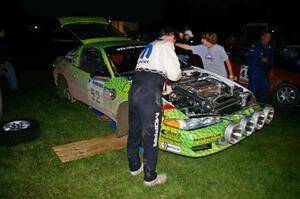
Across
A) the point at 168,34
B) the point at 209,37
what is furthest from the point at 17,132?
the point at 209,37

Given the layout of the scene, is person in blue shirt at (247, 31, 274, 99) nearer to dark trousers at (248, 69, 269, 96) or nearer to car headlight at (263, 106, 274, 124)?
dark trousers at (248, 69, 269, 96)

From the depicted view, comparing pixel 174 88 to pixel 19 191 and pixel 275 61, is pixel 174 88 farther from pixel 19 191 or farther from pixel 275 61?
pixel 275 61

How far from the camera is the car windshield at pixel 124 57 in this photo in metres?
5.10

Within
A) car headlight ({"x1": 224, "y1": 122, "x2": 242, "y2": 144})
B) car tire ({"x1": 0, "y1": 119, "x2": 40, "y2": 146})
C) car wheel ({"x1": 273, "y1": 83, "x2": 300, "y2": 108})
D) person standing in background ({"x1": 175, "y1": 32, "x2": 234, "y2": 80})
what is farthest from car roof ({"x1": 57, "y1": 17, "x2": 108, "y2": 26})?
car wheel ({"x1": 273, "y1": 83, "x2": 300, "y2": 108})

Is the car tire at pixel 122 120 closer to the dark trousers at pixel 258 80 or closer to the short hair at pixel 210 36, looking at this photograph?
the short hair at pixel 210 36

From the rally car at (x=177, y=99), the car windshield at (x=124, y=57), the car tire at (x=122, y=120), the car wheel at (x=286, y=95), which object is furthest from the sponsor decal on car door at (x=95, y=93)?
the car wheel at (x=286, y=95)

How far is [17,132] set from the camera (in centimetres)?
464

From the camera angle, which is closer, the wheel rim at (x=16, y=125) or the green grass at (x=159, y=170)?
the green grass at (x=159, y=170)

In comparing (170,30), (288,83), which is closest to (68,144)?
(170,30)

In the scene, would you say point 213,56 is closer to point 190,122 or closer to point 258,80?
point 258,80

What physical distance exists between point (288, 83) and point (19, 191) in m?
6.42

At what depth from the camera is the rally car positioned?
3.86 meters

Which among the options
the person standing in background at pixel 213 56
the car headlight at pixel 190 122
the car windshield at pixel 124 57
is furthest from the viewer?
the person standing in background at pixel 213 56

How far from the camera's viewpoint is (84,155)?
4457 mm
